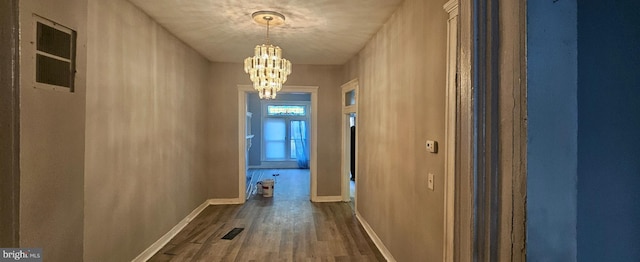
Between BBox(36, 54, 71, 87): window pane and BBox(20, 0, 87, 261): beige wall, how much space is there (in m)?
0.06

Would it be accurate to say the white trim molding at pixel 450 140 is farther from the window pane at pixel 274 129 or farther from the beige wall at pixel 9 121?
the window pane at pixel 274 129

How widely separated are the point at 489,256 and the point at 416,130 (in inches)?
71.0

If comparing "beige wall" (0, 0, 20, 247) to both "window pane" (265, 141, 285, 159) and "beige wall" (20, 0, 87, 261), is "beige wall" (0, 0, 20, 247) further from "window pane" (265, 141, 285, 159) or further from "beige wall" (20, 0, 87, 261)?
"window pane" (265, 141, 285, 159)

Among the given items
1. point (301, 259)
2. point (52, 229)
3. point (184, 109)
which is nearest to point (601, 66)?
point (52, 229)

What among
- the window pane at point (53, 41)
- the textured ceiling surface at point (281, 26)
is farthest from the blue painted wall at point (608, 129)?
the textured ceiling surface at point (281, 26)

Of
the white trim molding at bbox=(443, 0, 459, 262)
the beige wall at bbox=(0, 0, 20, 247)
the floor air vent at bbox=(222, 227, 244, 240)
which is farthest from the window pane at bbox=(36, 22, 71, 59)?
the floor air vent at bbox=(222, 227, 244, 240)

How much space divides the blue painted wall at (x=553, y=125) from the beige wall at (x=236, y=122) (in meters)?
4.69

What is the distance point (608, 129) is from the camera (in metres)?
0.48

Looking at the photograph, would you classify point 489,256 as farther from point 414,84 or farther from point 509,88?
point 414,84

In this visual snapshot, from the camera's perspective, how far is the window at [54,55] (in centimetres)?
115

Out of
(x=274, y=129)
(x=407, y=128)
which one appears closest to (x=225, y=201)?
(x=407, y=128)

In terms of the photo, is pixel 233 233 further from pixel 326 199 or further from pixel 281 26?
pixel 281 26

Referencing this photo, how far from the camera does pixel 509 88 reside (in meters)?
0.49

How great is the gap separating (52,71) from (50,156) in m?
0.46
